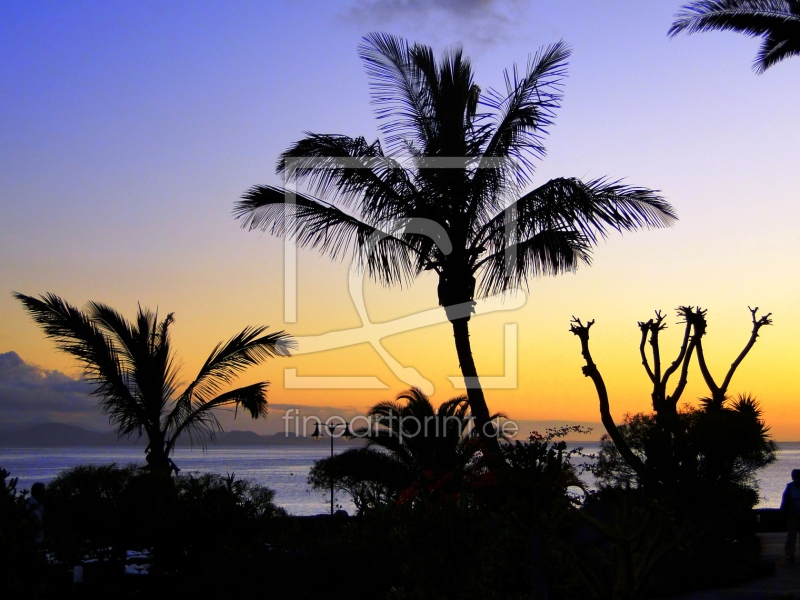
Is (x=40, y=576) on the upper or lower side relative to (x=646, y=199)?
lower

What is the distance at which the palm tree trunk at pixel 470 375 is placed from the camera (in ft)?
41.9

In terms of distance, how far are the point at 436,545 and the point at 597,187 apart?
8.74m

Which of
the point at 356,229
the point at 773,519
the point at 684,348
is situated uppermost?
the point at 356,229

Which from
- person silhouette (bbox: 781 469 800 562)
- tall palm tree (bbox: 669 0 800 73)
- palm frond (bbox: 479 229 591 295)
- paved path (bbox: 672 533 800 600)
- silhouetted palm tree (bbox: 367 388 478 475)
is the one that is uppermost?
tall palm tree (bbox: 669 0 800 73)

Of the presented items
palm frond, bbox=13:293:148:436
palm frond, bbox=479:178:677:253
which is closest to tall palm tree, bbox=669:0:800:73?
palm frond, bbox=479:178:677:253

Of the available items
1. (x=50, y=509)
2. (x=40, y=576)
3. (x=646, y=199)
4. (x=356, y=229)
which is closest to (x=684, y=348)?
(x=646, y=199)

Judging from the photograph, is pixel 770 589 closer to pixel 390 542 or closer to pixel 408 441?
pixel 390 542

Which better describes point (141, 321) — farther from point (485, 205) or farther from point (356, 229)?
point (485, 205)

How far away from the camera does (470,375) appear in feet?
42.0

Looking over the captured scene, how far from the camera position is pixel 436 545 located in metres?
5.22

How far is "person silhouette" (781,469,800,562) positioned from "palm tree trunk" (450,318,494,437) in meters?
4.45

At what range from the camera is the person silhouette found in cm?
1180

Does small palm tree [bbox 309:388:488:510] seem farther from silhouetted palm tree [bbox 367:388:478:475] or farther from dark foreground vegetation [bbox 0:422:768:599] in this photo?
dark foreground vegetation [bbox 0:422:768:599]

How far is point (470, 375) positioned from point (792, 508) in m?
4.99
